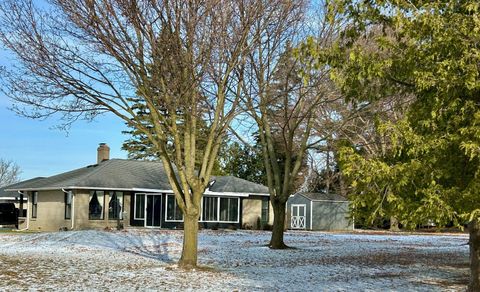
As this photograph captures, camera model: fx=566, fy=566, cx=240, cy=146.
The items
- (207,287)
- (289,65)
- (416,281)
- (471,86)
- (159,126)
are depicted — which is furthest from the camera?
(289,65)

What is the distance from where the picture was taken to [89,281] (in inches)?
457

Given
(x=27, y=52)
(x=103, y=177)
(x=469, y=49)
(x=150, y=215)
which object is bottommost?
(x=150, y=215)

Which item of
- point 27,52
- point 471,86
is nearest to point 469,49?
point 471,86

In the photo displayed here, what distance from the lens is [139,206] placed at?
34.2m

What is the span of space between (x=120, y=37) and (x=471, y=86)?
8.83m

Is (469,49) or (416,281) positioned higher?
(469,49)

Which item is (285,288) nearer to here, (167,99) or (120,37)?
(167,99)

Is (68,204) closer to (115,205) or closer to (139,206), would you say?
(115,205)

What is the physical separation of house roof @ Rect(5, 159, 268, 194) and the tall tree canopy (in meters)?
26.5

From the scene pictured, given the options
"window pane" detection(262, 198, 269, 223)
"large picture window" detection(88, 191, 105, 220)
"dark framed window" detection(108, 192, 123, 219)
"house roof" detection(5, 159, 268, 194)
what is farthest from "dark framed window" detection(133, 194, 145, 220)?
"window pane" detection(262, 198, 269, 223)

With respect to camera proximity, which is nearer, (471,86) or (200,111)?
(471,86)

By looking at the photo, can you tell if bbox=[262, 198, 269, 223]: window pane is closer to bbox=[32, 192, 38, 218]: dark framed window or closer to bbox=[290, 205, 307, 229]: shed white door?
bbox=[290, 205, 307, 229]: shed white door

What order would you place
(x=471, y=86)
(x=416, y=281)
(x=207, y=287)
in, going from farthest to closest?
(x=416, y=281), (x=207, y=287), (x=471, y=86)

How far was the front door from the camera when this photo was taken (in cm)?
3425
